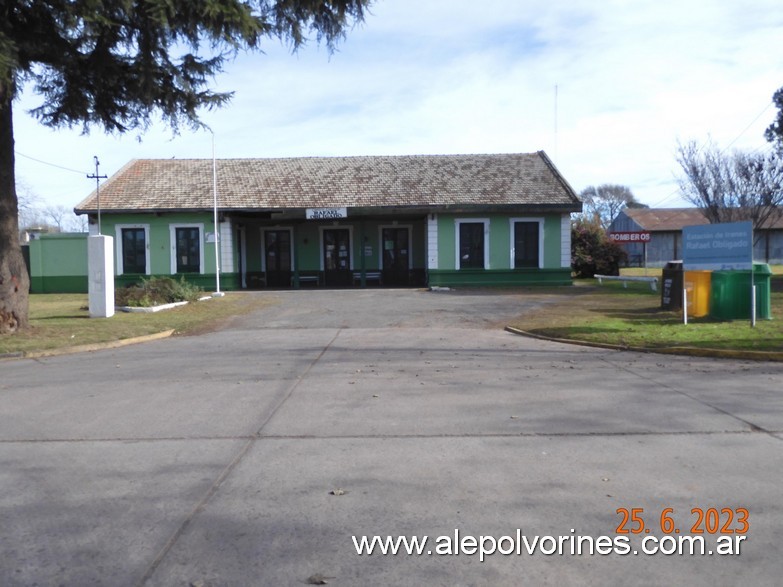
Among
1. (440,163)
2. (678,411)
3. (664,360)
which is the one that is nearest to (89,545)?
(678,411)

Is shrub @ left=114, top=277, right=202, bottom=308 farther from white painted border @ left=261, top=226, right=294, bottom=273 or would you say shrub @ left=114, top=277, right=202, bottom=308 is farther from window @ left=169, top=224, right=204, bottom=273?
white painted border @ left=261, top=226, right=294, bottom=273

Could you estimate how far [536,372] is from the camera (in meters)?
10.3

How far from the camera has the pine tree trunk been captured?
15289 mm

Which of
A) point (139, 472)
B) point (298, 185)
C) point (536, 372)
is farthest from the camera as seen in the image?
point (298, 185)

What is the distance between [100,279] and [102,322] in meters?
2.08

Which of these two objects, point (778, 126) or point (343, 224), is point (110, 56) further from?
point (778, 126)

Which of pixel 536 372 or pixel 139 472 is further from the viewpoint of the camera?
pixel 536 372

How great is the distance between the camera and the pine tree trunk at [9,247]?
15289 millimetres

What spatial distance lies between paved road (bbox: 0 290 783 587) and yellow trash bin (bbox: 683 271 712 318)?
6.30 m

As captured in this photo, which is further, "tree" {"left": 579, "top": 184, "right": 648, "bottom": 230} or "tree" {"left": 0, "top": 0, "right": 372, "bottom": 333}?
"tree" {"left": 579, "top": 184, "right": 648, "bottom": 230}

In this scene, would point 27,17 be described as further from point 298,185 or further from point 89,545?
point 298,185

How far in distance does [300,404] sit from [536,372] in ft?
12.2

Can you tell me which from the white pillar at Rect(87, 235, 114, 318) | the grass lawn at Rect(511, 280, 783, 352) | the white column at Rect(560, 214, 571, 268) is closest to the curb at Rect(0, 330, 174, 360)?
the white pillar at Rect(87, 235, 114, 318)

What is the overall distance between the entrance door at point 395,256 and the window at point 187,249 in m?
8.00
